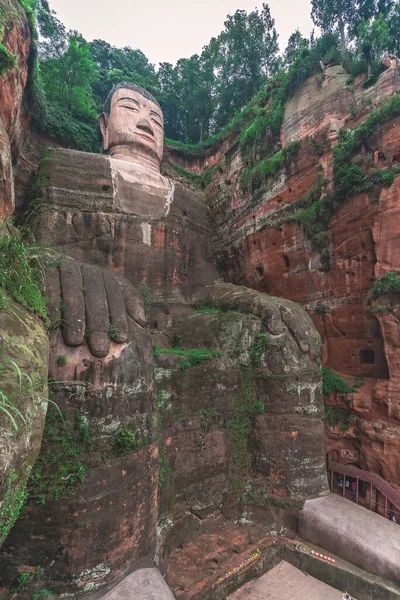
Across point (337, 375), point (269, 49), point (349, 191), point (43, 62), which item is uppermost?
point (269, 49)

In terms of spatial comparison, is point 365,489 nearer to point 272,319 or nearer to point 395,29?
point 272,319

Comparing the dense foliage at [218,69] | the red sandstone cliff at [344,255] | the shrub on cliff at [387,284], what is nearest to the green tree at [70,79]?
the dense foliage at [218,69]

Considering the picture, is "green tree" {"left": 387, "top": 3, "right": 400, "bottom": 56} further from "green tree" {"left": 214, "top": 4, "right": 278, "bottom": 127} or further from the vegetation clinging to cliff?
the vegetation clinging to cliff

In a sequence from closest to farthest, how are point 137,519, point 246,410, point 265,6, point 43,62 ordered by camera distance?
point 137,519 < point 246,410 < point 43,62 < point 265,6

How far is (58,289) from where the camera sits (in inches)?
200

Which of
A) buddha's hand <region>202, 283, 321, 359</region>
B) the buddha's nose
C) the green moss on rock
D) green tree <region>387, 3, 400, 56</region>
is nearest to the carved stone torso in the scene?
the buddha's nose

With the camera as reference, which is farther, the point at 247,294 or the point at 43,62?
Result: the point at 43,62

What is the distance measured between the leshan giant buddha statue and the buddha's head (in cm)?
5

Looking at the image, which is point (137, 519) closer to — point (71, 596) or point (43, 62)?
point (71, 596)

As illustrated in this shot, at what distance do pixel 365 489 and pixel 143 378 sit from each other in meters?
7.48

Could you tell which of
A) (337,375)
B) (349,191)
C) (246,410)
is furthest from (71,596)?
(349,191)

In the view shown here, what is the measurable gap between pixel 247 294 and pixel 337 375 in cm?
414

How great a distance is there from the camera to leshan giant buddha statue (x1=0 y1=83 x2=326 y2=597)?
452cm

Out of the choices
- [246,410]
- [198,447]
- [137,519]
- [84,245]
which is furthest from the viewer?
[84,245]
